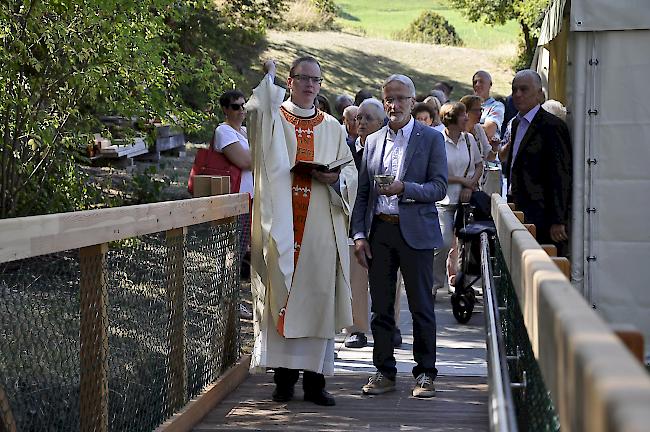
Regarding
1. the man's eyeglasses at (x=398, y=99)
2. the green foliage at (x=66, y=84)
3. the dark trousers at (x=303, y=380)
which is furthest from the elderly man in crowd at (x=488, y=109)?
the dark trousers at (x=303, y=380)

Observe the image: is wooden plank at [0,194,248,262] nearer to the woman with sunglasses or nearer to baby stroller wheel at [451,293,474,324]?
the woman with sunglasses

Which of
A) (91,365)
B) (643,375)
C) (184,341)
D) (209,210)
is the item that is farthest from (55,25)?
(643,375)

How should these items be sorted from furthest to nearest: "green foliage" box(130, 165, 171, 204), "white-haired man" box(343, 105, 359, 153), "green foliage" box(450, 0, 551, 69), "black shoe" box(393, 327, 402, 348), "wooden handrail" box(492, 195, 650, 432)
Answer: "green foliage" box(450, 0, 551, 69) < "green foliage" box(130, 165, 171, 204) < "white-haired man" box(343, 105, 359, 153) < "black shoe" box(393, 327, 402, 348) < "wooden handrail" box(492, 195, 650, 432)

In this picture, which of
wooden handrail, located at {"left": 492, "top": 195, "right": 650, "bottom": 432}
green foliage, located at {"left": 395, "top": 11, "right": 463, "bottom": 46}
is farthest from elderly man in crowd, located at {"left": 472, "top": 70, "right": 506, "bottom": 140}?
green foliage, located at {"left": 395, "top": 11, "right": 463, "bottom": 46}

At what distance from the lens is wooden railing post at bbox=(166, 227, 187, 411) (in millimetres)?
6707

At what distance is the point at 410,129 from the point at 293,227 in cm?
97

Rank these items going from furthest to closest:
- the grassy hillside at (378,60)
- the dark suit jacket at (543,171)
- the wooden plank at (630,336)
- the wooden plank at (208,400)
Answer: the grassy hillside at (378,60) < the dark suit jacket at (543,171) < the wooden plank at (208,400) < the wooden plank at (630,336)

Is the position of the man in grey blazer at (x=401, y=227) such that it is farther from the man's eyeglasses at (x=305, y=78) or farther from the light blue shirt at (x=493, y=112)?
the light blue shirt at (x=493, y=112)

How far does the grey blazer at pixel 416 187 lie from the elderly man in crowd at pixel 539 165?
1092mm

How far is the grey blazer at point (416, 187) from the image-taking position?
742 cm

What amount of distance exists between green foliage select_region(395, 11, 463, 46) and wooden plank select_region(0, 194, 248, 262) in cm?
4520

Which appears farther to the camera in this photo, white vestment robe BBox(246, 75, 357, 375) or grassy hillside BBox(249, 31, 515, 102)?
grassy hillside BBox(249, 31, 515, 102)

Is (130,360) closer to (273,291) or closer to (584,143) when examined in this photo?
(273,291)

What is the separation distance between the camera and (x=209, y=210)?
729 cm
